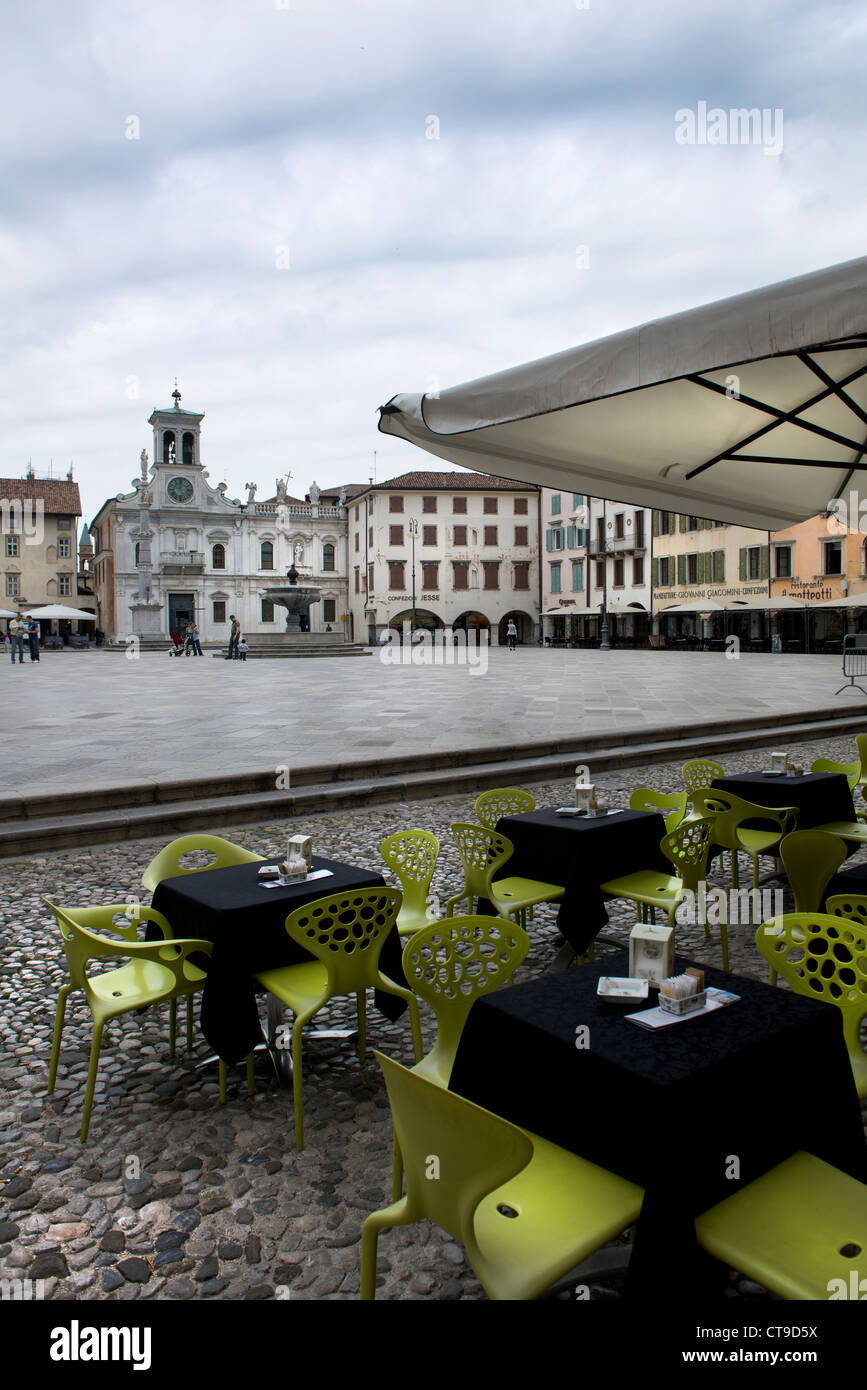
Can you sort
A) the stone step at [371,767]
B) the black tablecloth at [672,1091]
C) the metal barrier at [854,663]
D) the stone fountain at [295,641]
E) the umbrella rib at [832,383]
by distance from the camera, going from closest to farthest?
the black tablecloth at [672,1091]
the umbrella rib at [832,383]
the stone step at [371,767]
the metal barrier at [854,663]
the stone fountain at [295,641]

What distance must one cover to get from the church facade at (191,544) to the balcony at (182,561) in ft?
0.19

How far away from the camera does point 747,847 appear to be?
194 inches

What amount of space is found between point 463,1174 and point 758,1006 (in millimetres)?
990

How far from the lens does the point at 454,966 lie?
106 inches

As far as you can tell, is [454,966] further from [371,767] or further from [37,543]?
[37,543]

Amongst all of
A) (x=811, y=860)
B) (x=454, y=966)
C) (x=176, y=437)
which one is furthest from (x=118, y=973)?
(x=176, y=437)

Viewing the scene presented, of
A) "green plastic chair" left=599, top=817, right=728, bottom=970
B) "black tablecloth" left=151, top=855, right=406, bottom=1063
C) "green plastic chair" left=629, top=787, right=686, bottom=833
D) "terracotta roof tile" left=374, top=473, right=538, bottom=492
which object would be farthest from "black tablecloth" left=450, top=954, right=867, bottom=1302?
"terracotta roof tile" left=374, top=473, right=538, bottom=492

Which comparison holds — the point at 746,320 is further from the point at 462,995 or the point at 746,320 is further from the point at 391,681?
the point at 391,681

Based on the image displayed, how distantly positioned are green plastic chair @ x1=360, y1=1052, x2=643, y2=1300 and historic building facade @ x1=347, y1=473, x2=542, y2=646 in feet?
164

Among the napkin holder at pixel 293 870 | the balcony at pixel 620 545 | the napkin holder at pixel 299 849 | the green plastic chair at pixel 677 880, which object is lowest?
the green plastic chair at pixel 677 880

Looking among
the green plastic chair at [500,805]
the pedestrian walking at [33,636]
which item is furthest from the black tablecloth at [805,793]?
the pedestrian walking at [33,636]

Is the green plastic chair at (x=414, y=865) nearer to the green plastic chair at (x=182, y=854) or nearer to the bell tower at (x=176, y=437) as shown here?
the green plastic chair at (x=182, y=854)

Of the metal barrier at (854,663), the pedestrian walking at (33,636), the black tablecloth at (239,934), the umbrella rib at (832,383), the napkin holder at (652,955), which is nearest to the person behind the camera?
the napkin holder at (652,955)

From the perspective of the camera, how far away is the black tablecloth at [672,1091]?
188 centimetres
